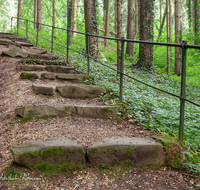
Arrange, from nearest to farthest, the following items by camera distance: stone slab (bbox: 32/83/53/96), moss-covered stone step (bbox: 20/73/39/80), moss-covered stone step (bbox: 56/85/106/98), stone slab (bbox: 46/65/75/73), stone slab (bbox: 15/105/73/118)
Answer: stone slab (bbox: 15/105/73/118) < stone slab (bbox: 32/83/53/96) < moss-covered stone step (bbox: 56/85/106/98) < moss-covered stone step (bbox: 20/73/39/80) < stone slab (bbox: 46/65/75/73)

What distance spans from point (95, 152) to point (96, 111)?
102 cm

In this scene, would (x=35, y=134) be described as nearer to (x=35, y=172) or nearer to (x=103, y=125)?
(x=35, y=172)

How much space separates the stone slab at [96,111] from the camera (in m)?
2.96

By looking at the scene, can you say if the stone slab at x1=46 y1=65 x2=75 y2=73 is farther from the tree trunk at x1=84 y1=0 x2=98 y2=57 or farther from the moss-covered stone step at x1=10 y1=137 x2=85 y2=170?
the moss-covered stone step at x1=10 y1=137 x2=85 y2=170

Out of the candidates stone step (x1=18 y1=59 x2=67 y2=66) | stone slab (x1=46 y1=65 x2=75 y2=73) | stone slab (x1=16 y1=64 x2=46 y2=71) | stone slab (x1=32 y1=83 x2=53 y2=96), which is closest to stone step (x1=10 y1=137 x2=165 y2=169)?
stone slab (x1=32 y1=83 x2=53 y2=96)

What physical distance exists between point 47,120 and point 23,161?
94cm

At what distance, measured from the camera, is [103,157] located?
6.73ft

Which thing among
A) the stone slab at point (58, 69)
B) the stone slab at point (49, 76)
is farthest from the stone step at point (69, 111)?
the stone slab at point (58, 69)

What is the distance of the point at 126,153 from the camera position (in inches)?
81.7

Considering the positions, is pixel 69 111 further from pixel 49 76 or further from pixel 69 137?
pixel 49 76

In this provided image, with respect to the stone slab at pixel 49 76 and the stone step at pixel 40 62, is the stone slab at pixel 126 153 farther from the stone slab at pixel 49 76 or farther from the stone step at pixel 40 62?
the stone step at pixel 40 62

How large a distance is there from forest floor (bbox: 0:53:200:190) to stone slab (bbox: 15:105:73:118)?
11 cm

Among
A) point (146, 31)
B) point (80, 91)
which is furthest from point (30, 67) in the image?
point (146, 31)

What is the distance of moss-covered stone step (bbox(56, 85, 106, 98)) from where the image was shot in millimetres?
3549
